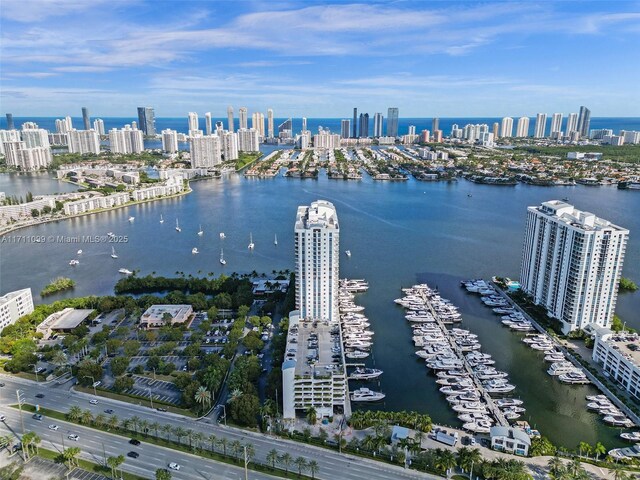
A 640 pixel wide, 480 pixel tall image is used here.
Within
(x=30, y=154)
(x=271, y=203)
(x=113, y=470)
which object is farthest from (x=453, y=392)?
(x=30, y=154)

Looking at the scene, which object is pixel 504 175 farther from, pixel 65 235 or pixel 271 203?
pixel 65 235

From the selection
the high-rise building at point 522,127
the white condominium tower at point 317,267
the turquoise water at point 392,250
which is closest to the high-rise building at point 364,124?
the high-rise building at point 522,127

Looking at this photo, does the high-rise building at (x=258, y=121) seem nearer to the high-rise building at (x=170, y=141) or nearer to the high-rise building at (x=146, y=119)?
the high-rise building at (x=146, y=119)

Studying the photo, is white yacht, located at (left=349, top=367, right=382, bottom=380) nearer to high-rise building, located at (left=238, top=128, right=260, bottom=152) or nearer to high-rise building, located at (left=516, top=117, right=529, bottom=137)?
high-rise building, located at (left=238, top=128, right=260, bottom=152)

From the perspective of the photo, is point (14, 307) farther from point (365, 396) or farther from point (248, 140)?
point (248, 140)

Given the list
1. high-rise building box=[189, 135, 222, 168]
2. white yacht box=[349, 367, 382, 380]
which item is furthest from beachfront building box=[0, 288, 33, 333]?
high-rise building box=[189, 135, 222, 168]
